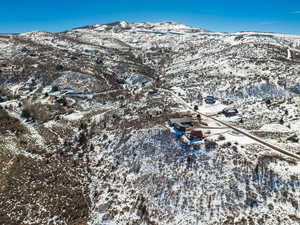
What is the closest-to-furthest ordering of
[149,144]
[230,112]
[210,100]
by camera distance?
1. [149,144]
2. [230,112]
3. [210,100]

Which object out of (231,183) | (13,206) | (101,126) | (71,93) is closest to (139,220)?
(231,183)

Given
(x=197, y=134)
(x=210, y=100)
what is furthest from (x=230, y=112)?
(x=197, y=134)

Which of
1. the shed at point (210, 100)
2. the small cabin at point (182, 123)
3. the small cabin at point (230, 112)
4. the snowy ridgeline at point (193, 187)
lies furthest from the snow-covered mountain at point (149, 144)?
the shed at point (210, 100)

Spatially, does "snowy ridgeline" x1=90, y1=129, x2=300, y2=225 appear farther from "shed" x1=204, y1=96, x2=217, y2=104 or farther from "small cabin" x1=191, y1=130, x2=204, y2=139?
"shed" x1=204, y1=96, x2=217, y2=104

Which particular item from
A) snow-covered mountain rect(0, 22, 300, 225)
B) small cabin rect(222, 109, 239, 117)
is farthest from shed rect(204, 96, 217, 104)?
small cabin rect(222, 109, 239, 117)

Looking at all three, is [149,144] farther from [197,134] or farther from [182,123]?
[197,134]
